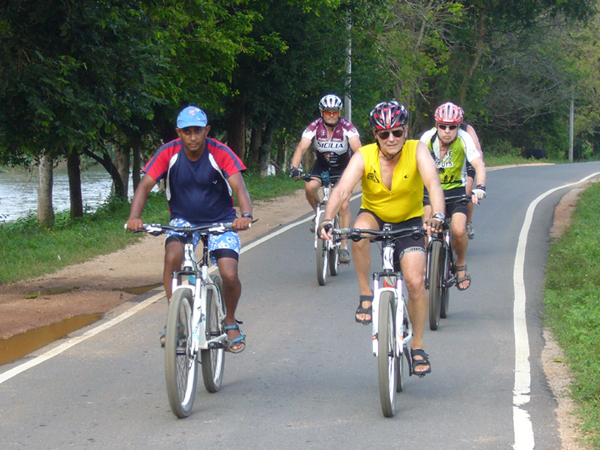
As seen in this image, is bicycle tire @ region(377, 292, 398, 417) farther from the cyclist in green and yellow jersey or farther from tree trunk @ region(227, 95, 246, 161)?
tree trunk @ region(227, 95, 246, 161)

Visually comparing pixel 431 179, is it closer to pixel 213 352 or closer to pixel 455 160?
A: pixel 213 352

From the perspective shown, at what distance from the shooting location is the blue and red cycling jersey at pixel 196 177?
234 inches

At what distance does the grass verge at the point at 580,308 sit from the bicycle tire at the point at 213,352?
2395 mm

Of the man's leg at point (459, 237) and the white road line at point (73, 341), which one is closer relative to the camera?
the white road line at point (73, 341)

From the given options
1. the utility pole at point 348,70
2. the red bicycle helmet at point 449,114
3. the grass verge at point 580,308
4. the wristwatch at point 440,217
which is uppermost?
the utility pole at point 348,70

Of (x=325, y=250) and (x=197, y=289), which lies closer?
(x=197, y=289)

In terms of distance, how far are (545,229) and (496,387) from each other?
9398 millimetres

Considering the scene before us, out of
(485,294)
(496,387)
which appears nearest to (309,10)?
(485,294)

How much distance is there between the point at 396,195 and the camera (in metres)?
5.88

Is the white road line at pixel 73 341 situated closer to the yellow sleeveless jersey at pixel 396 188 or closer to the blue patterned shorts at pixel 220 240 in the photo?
the blue patterned shorts at pixel 220 240

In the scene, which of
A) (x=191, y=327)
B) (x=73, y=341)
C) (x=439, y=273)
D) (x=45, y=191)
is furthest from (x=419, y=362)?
(x=45, y=191)

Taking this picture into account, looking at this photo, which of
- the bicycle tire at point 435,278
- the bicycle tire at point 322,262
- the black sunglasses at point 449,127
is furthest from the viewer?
the bicycle tire at point 322,262

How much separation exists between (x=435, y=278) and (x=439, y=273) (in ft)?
0.49

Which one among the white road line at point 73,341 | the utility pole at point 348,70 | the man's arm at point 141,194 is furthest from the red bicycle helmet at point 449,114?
the utility pole at point 348,70
